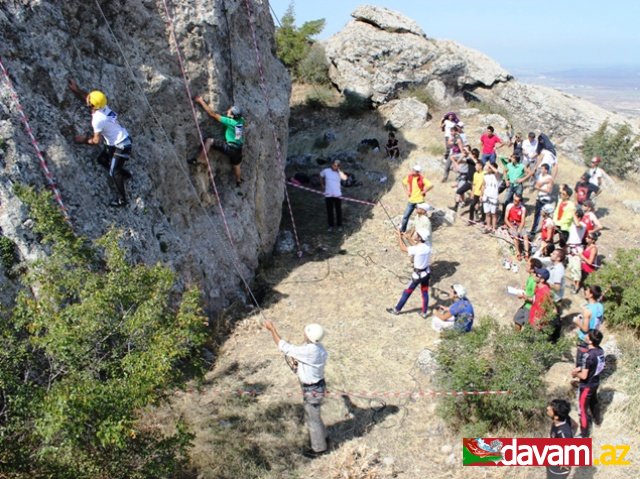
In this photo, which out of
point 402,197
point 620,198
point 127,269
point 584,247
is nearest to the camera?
point 127,269

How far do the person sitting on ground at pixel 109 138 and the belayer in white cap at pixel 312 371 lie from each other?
370cm

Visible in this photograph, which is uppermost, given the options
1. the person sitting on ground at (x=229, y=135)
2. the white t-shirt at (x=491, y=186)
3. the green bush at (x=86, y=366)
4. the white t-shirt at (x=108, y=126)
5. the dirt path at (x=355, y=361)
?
the white t-shirt at (x=108, y=126)

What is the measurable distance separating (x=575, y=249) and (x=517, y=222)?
1787mm

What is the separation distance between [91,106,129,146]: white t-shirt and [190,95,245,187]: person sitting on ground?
2447mm

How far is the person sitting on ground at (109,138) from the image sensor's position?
841 centimetres

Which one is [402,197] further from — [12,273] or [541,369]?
[12,273]

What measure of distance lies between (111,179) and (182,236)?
1.97 meters

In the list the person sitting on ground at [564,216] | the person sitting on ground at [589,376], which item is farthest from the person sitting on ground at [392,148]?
the person sitting on ground at [589,376]

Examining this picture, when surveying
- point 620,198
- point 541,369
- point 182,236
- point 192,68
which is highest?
point 192,68

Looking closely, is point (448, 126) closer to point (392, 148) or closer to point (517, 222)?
point (392, 148)

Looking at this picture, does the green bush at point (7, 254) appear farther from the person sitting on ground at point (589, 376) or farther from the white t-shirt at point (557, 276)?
the white t-shirt at point (557, 276)

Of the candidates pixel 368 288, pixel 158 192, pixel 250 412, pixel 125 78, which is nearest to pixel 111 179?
pixel 158 192

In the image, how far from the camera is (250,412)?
8961 mm

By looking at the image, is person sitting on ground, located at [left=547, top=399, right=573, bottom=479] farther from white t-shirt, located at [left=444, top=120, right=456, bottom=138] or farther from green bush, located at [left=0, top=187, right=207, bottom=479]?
white t-shirt, located at [left=444, top=120, right=456, bottom=138]
